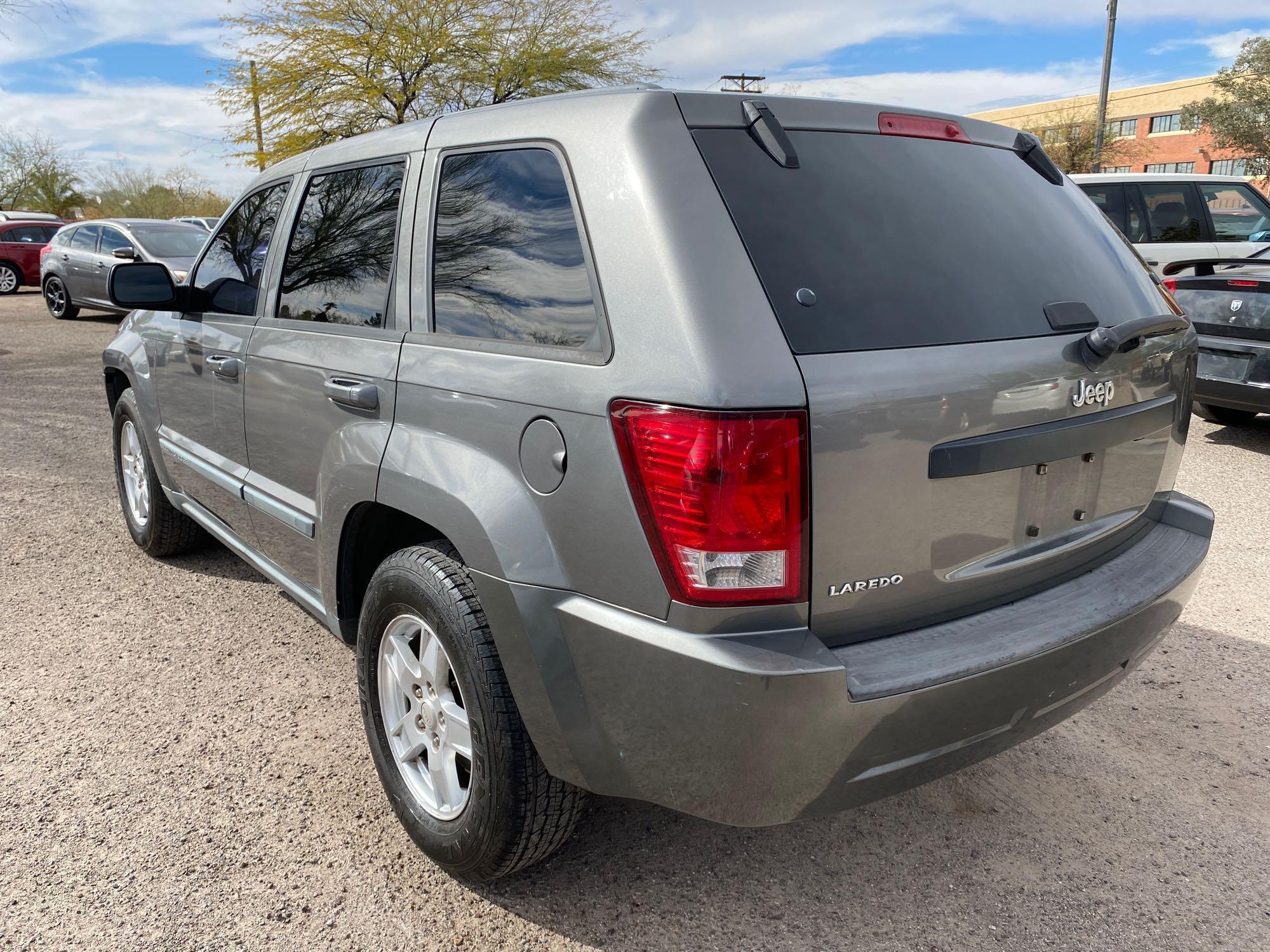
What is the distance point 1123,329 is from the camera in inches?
87.2

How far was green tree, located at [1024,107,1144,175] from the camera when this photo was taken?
4178cm

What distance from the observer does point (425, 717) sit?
2.50m

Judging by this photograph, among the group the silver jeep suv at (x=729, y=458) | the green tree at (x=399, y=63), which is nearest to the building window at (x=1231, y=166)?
the green tree at (x=399, y=63)

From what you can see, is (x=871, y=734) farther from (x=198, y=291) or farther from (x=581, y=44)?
(x=581, y=44)

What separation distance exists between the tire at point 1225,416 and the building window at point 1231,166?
1649 inches

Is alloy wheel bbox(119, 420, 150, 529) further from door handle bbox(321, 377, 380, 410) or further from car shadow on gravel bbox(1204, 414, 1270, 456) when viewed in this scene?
car shadow on gravel bbox(1204, 414, 1270, 456)

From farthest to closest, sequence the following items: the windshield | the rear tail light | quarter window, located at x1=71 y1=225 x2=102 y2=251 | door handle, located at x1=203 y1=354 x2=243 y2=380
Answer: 1. quarter window, located at x1=71 y1=225 x2=102 y2=251
2. the windshield
3. door handle, located at x1=203 y1=354 x2=243 y2=380
4. the rear tail light

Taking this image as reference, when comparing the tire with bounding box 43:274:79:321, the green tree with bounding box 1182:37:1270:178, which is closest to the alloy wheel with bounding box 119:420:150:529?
the tire with bounding box 43:274:79:321

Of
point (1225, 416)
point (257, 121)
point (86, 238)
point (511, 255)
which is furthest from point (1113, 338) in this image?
point (257, 121)

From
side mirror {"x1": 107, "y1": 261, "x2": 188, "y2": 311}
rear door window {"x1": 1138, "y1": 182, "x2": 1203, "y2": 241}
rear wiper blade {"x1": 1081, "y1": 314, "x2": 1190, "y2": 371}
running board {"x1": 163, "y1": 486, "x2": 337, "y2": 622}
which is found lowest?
running board {"x1": 163, "y1": 486, "x2": 337, "y2": 622}

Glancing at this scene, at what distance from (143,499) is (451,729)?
315 cm

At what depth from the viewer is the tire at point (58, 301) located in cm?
1719

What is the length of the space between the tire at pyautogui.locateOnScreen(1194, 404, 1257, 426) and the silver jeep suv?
18.7ft

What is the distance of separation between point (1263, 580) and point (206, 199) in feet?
169
